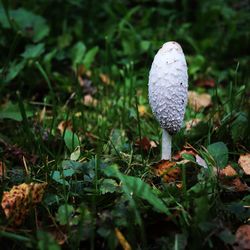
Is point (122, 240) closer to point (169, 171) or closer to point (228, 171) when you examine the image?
point (169, 171)

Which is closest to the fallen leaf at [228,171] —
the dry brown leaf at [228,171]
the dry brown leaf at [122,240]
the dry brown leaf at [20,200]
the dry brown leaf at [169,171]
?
the dry brown leaf at [228,171]

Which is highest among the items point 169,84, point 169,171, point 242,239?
point 169,84

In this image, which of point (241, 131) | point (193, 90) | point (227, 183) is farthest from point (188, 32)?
point (227, 183)

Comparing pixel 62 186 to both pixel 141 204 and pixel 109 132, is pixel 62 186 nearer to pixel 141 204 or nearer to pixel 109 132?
pixel 141 204

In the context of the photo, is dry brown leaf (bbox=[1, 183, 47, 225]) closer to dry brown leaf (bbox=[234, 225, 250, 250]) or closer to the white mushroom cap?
the white mushroom cap

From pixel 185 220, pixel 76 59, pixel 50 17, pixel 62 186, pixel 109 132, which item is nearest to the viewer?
pixel 185 220

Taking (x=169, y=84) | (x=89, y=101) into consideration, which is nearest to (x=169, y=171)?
(x=169, y=84)

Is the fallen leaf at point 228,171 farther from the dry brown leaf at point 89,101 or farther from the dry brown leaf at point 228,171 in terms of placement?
the dry brown leaf at point 89,101
